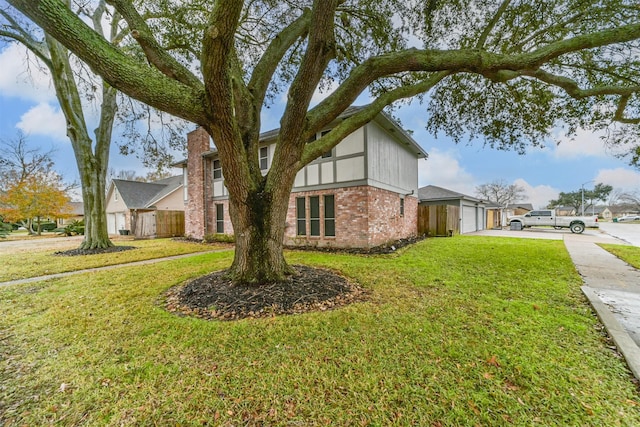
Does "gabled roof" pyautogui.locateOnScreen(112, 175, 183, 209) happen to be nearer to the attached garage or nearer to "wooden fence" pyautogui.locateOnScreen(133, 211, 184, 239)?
"wooden fence" pyautogui.locateOnScreen(133, 211, 184, 239)

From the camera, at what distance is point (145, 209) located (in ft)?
68.9

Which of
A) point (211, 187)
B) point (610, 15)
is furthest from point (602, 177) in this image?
point (211, 187)

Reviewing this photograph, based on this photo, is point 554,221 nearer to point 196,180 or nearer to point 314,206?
point 314,206

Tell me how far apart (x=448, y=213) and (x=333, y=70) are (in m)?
10.6

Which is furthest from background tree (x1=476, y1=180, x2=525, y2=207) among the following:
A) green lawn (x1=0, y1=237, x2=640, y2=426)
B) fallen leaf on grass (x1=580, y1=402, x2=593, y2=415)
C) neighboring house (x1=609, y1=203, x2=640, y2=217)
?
fallen leaf on grass (x1=580, y1=402, x2=593, y2=415)

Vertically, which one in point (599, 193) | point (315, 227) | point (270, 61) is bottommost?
point (315, 227)

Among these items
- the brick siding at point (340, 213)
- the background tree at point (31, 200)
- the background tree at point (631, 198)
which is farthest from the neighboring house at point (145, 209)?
the background tree at point (631, 198)

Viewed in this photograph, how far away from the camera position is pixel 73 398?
2.09m

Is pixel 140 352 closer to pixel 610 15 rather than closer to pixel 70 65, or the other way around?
pixel 610 15

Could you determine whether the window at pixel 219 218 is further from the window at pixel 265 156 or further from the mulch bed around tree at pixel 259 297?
the mulch bed around tree at pixel 259 297

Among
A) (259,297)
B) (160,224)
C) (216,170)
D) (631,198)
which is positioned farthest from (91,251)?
(631,198)

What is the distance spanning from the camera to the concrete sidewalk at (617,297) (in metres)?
2.83

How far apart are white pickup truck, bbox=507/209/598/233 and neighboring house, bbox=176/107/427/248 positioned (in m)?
15.8

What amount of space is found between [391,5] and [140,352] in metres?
9.40
